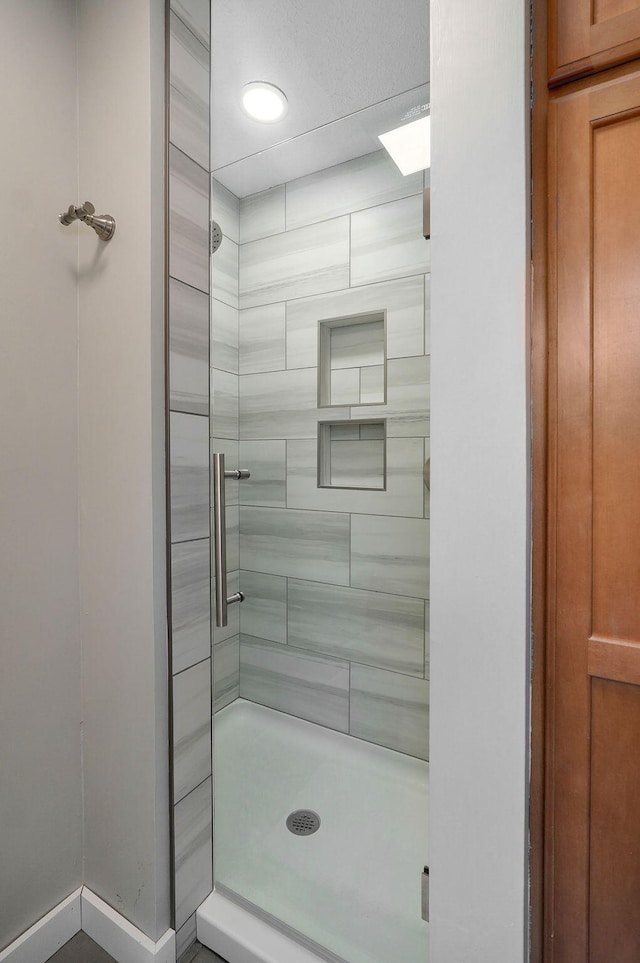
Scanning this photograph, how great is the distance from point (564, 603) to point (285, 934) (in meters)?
1.01

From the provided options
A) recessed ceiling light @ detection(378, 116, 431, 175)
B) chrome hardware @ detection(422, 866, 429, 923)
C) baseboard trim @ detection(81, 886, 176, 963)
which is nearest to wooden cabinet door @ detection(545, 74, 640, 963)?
chrome hardware @ detection(422, 866, 429, 923)

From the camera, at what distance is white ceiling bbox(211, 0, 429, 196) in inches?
47.9

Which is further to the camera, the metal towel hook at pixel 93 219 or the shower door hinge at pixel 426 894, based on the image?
the metal towel hook at pixel 93 219

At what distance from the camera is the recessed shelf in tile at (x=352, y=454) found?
167 centimetres

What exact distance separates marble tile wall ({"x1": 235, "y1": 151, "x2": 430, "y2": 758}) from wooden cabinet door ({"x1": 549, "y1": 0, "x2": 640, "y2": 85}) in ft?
2.78

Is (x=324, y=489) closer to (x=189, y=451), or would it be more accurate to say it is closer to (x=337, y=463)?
(x=337, y=463)

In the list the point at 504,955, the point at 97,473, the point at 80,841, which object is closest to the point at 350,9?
the point at 97,473

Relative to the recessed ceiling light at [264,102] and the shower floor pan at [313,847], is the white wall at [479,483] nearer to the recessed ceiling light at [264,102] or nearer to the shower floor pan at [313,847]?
the shower floor pan at [313,847]

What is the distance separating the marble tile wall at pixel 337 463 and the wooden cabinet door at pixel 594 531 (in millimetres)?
867

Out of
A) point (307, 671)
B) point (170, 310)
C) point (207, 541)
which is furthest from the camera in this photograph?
point (307, 671)

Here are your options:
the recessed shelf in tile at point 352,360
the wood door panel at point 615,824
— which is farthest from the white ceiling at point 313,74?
the wood door panel at point 615,824

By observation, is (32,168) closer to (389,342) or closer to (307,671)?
(389,342)

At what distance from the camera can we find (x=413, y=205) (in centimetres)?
152

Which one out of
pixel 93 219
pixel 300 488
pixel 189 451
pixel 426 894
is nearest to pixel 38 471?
pixel 189 451
